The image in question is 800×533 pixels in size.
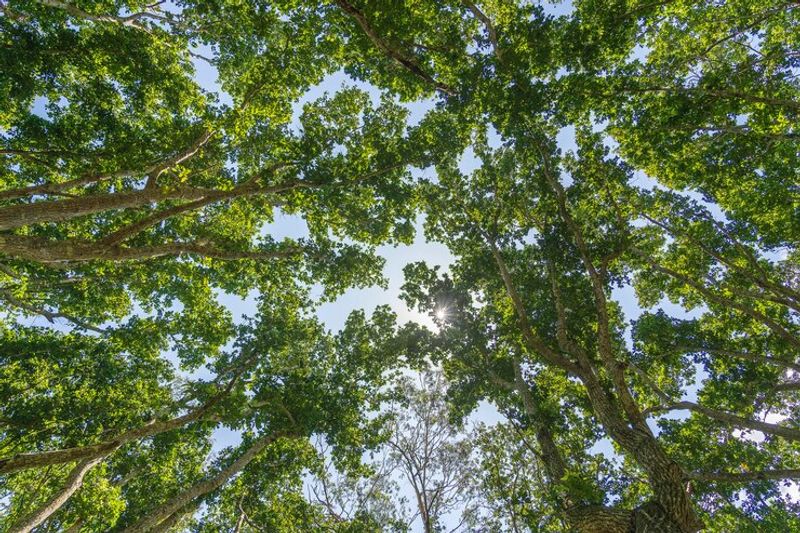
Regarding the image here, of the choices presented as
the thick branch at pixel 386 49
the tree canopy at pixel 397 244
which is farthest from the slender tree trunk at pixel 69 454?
the thick branch at pixel 386 49

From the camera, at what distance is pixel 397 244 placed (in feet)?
44.2

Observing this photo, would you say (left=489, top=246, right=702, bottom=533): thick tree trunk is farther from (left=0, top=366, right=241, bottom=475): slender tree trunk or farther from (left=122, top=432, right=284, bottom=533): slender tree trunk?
(left=122, top=432, right=284, bottom=533): slender tree trunk

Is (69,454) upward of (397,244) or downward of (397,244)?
downward

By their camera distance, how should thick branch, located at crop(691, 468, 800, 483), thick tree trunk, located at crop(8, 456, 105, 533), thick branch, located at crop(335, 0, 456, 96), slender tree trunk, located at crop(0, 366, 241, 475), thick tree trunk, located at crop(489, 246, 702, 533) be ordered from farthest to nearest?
thick tree trunk, located at crop(8, 456, 105, 533)
thick branch, located at crop(335, 0, 456, 96)
thick branch, located at crop(691, 468, 800, 483)
slender tree trunk, located at crop(0, 366, 241, 475)
thick tree trunk, located at crop(489, 246, 702, 533)

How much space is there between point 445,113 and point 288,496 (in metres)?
15.9

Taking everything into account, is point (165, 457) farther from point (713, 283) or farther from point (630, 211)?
point (713, 283)

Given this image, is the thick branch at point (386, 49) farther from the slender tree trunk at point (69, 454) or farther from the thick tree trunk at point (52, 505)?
the thick tree trunk at point (52, 505)

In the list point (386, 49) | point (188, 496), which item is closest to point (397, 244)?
point (386, 49)

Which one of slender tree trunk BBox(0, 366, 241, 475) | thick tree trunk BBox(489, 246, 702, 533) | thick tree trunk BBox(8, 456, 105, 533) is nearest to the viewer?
thick tree trunk BBox(489, 246, 702, 533)

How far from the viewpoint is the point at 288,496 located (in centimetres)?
1456

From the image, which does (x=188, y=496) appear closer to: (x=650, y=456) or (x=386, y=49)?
(x=650, y=456)

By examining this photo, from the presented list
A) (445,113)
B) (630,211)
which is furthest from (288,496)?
(630,211)

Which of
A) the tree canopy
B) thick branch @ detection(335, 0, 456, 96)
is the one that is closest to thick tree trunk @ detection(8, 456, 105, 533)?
the tree canopy

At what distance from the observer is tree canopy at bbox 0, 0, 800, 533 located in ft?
30.7
